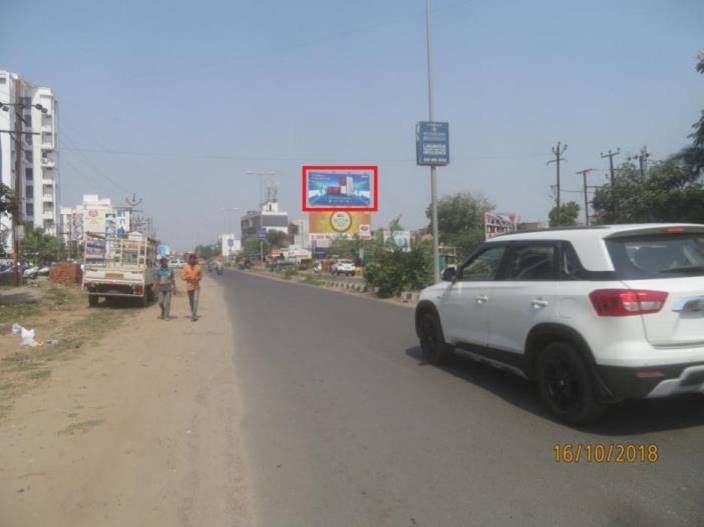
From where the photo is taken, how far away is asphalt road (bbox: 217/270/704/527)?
11.5 feet

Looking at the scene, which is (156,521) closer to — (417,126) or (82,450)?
(82,450)

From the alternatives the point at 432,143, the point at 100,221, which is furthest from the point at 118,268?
the point at 100,221

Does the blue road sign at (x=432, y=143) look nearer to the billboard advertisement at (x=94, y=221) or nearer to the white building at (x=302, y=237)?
the billboard advertisement at (x=94, y=221)

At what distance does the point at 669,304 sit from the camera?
14.5 ft

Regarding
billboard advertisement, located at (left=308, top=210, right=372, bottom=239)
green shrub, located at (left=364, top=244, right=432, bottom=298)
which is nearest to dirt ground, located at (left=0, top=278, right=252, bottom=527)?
green shrub, located at (left=364, top=244, right=432, bottom=298)

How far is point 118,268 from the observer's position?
58.0ft

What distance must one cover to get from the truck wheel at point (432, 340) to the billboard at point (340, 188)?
28896 mm

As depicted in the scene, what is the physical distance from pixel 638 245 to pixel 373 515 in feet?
10.5

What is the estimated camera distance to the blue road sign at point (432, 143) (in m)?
19.9

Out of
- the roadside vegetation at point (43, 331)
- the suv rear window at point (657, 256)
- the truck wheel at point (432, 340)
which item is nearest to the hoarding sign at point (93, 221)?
the roadside vegetation at point (43, 331)

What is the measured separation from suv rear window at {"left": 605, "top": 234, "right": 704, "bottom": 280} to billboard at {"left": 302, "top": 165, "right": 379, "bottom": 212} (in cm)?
3196

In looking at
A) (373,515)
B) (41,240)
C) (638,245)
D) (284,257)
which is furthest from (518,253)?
(284,257)

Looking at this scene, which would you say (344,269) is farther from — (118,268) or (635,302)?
(635,302)

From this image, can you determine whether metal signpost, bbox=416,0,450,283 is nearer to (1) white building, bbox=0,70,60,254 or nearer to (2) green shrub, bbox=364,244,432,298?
(2) green shrub, bbox=364,244,432,298
